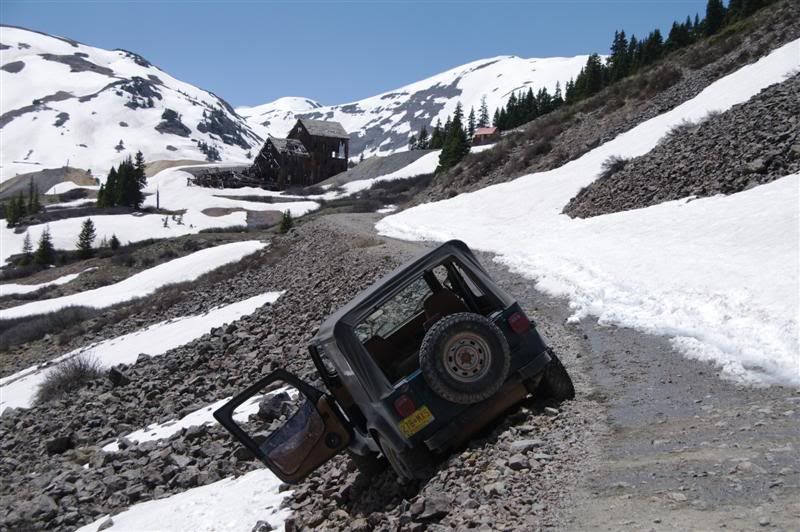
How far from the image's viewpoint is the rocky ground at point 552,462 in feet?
14.1

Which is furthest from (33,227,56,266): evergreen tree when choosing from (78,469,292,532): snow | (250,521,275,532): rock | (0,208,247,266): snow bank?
(250,521,275,532): rock

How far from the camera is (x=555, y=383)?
6.45 metres

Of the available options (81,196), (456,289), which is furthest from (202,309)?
(81,196)

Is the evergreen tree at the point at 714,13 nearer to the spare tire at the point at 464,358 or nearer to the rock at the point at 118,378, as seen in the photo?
the rock at the point at 118,378

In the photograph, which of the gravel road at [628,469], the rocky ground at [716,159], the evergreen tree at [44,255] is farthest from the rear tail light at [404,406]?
the evergreen tree at [44,255]

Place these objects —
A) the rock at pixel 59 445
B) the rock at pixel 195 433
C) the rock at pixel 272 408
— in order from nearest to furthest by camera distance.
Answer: the rock at pixel 272 408
the rock at pixel 195 433
the rock at pixel 59 445

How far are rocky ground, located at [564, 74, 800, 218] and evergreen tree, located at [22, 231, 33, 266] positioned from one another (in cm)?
6103

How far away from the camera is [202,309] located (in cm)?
2694

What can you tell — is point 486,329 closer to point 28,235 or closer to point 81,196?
point 28,235

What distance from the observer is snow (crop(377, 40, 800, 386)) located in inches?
315

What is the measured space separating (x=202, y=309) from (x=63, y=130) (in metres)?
205

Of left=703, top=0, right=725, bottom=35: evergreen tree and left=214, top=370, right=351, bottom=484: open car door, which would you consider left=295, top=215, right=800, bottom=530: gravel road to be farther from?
left=703, top=0, right=725, bottom=35: evergreen tree

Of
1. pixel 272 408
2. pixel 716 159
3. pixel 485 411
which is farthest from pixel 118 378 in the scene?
pixel 716 159

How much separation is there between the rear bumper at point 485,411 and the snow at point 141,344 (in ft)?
56.0
